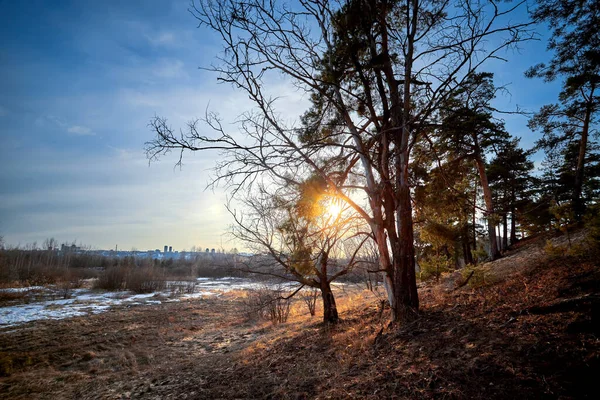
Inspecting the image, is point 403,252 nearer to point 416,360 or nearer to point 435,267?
point 416,360

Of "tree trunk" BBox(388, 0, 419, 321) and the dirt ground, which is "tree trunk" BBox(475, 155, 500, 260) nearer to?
the dirt ground

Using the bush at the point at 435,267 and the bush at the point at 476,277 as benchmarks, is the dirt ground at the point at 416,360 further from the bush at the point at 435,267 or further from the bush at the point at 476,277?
the bush at the point at 435,267

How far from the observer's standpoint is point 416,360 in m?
4.08

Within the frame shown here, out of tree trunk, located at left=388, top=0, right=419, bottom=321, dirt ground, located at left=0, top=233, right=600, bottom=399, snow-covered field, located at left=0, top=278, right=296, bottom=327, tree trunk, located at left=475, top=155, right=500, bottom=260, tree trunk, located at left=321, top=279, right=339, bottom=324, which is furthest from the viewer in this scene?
snow-covered field, located at left=0, top=278, right=296, bottom=327

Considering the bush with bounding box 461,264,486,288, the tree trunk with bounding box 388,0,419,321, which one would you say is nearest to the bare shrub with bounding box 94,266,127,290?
the tree trunk with bounding box 388,0,419,321

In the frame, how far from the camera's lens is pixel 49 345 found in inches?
525

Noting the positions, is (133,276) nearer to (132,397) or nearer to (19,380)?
(19,380)

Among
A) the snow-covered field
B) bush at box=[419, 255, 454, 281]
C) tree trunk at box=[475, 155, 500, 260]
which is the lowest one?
the snow-covered field

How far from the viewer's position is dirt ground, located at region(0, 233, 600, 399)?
308 cm

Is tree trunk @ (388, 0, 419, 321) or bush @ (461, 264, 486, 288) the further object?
bush @ (461, 264, 486, 288)

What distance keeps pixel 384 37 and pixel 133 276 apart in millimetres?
44986

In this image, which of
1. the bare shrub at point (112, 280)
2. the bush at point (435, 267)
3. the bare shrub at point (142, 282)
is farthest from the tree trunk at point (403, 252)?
the bare shrub at point (112, 280)

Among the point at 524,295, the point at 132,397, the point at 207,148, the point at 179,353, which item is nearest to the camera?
the point at 524,295

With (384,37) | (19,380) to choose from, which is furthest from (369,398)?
(19,380)
